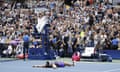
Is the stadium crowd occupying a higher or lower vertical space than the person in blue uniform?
higher

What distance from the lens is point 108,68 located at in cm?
1866

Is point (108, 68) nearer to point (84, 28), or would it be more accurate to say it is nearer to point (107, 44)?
point (107, 44)

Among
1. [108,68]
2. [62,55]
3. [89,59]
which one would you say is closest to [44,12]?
[62,55]

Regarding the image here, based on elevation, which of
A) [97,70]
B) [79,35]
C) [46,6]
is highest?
[46,6]

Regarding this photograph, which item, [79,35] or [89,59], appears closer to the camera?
[89,59]

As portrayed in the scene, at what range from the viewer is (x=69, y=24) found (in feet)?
89.0

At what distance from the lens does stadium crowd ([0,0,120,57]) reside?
80.9 feet

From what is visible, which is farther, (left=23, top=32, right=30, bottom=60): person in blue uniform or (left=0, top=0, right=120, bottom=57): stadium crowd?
(left=0, top=0, right=120, bottom=57): stadium crowd

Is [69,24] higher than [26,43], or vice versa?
[69,24]

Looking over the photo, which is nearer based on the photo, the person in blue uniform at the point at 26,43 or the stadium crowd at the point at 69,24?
the person in blue uniform at the point at 26,43

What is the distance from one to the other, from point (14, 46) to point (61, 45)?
2.81 metres

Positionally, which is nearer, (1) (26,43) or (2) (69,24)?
(1) (26,43)

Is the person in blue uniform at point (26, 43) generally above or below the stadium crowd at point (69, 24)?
below

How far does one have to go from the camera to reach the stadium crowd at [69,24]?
→ 24672 millimetres
